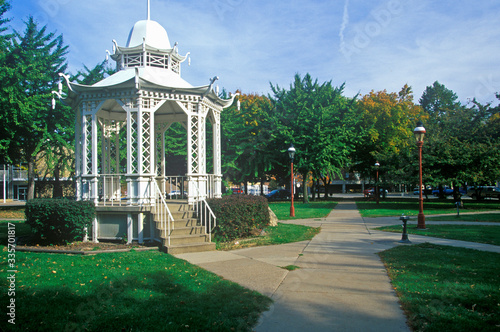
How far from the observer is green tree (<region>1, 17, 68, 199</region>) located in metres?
19.2

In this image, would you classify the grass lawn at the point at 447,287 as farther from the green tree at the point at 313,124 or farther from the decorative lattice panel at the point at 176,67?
the green tree at the point at 313,124

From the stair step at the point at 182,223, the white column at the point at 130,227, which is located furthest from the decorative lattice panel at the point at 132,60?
the stair step at the point at 182,223

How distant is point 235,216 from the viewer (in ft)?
33.5

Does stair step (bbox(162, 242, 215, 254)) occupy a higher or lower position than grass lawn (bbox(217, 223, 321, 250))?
higher

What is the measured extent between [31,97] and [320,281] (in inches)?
800

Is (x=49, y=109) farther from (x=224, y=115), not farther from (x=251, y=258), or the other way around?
(x=251, y=258)

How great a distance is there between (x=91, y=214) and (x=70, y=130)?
14918mm

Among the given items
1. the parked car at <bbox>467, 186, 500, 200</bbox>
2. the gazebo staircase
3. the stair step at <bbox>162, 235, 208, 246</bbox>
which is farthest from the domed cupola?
the parked car at <bbox>467, 186, 500, 200</bbox>

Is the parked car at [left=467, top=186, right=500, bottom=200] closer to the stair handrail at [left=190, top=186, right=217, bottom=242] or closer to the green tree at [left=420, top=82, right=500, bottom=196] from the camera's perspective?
the green tree at [left=420, top=82, right=500, bottom=196]

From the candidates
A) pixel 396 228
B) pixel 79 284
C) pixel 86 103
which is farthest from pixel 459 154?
pixel 79 284

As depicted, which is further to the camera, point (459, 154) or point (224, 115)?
point (224, 115)

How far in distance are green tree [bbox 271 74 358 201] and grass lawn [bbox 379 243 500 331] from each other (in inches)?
865

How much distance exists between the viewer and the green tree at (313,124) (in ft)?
100.0

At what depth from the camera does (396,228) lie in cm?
1407
